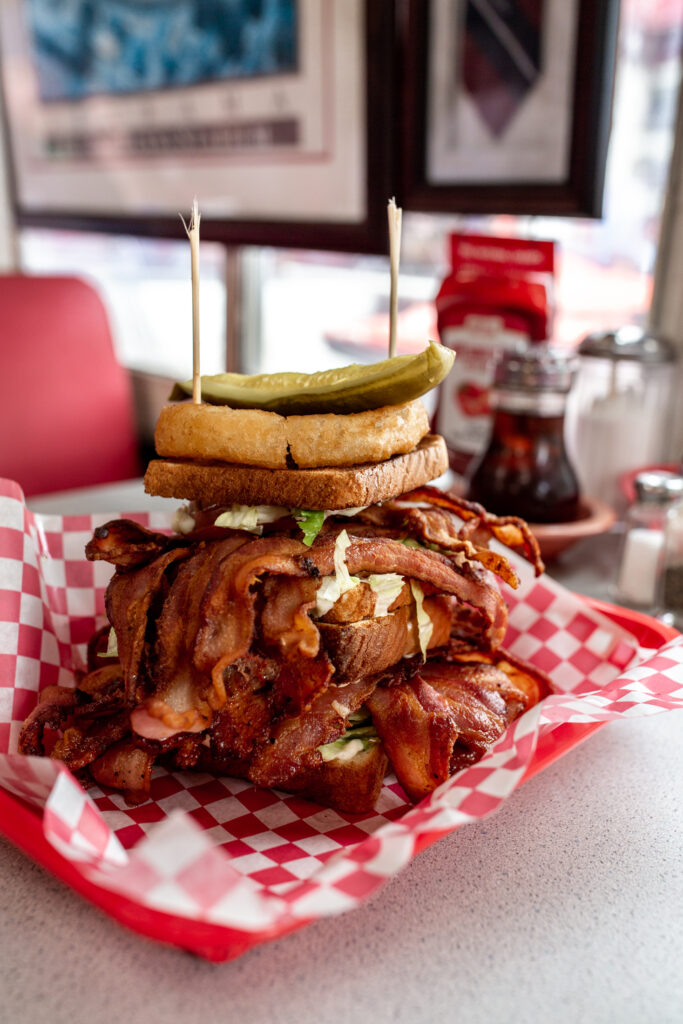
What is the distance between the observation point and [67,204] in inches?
167

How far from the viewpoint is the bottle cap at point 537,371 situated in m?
1.84

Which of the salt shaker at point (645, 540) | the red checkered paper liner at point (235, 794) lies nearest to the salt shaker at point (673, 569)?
the salt shaker at point (645, 540)

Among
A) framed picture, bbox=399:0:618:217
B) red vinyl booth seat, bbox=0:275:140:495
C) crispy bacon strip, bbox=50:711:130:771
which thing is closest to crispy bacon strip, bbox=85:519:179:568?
crispy bacon strip, bbox=50:711:130:771

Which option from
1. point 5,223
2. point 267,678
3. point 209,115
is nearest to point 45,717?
point 267,678

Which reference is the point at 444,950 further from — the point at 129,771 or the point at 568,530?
the point at 568,530

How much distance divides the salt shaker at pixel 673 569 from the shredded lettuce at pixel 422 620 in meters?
0.80

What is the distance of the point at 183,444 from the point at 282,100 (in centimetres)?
230

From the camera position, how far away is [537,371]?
1839 mm

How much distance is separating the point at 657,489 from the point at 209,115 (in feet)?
8.19

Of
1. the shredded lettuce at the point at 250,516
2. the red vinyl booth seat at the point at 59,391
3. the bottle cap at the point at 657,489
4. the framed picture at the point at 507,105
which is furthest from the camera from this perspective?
the red vinyl booth seat at the point at 59,391

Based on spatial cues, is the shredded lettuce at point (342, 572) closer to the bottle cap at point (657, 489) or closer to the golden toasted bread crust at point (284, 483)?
the golden toasted bread crust at point (284, 483)

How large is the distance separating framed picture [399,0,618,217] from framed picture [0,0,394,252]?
0.50ft

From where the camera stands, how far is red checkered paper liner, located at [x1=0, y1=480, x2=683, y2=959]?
0.72m

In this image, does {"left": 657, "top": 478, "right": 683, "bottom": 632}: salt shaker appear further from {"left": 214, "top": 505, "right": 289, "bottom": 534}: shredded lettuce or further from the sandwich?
{"left": 214, "top": 505, "right": 289, "bottom": 534}: shredded lettuce
